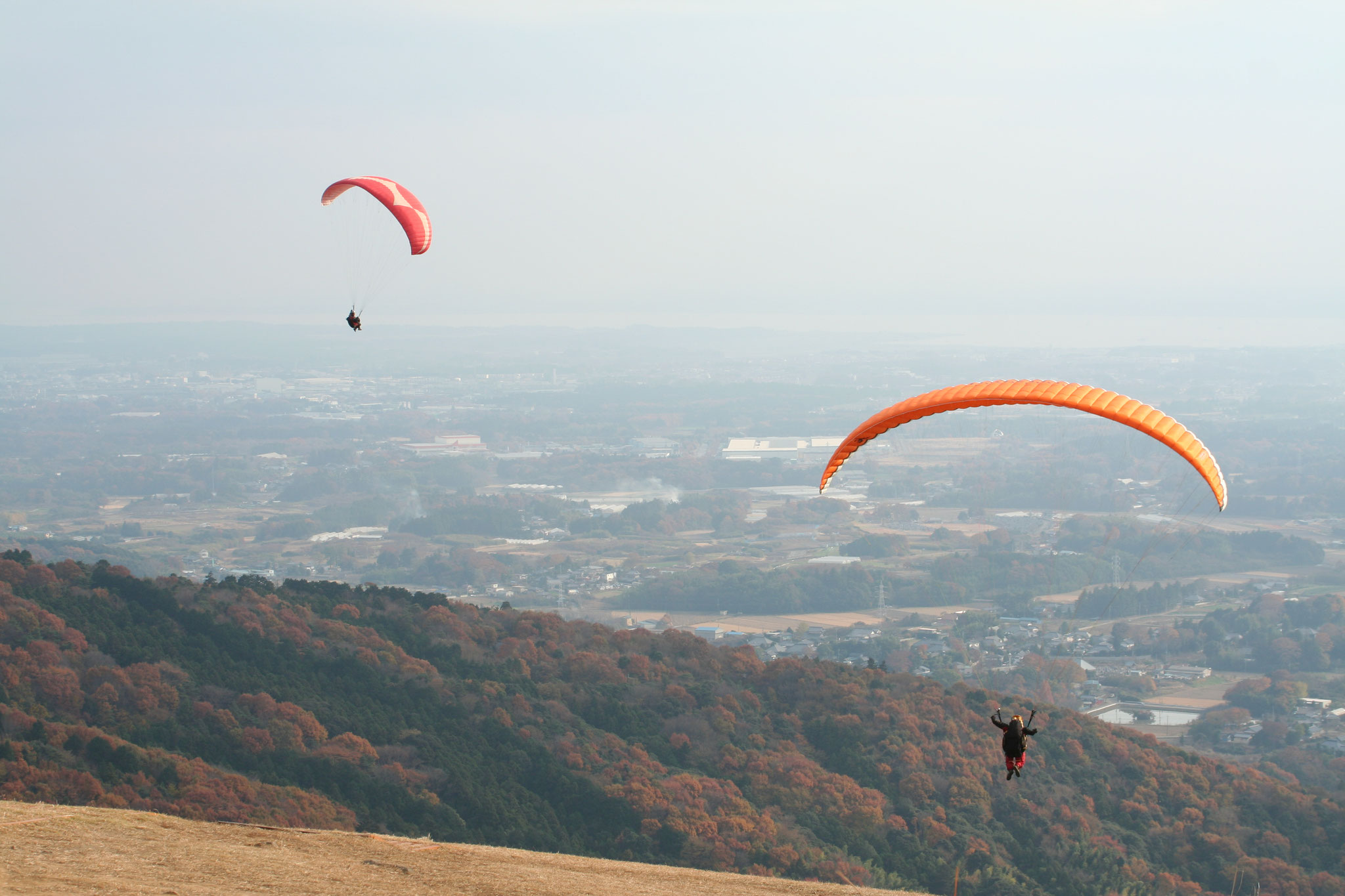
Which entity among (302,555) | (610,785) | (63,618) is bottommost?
(302,555)

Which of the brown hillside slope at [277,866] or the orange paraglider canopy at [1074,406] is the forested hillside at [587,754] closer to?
the brown hillside slope at [277,866]

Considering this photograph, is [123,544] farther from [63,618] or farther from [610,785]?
[610,785]

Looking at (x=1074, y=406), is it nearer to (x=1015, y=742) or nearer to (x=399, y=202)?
(x=1015, y=742)

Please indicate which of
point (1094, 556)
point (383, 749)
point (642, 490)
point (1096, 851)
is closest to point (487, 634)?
point (383, 749)

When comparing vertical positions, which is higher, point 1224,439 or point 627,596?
point 1224,439

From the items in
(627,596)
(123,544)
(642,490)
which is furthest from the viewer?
(642,490)

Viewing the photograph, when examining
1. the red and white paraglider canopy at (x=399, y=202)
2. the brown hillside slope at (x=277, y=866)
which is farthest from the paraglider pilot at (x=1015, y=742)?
the red and white paraglider canopy at (x=399, y=202)

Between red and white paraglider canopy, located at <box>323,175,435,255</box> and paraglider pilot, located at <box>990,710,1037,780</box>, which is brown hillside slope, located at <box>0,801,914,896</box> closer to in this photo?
paraglider pilot, located at <box>990,710,1037,780</box>
